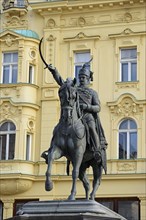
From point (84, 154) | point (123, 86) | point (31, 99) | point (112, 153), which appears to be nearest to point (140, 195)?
point (112, 153)

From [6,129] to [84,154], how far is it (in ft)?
58.5

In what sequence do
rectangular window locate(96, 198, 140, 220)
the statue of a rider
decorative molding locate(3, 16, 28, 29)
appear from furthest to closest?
decorative molding locate(3, 16, 28, 29), rectangular window locate(96, 198, 140, 220), the statue of a rider

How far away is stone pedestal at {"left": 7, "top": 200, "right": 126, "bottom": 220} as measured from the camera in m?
9.88

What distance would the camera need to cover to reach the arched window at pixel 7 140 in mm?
28594

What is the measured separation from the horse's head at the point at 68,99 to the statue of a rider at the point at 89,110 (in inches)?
15.7

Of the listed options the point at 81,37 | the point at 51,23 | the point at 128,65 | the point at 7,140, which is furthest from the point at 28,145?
the point at 51,23

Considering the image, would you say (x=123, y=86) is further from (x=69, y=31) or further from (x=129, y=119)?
(x=69, y=31)

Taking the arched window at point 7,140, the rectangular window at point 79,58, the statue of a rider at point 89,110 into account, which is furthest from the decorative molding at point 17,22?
the statue of a rider at point 89,110

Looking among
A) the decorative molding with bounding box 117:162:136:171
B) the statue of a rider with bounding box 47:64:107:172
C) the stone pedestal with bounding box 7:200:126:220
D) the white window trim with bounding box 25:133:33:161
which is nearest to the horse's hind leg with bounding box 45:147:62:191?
the stone pedestal with bounding box 7:200:126:220

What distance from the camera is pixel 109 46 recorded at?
2939 centimetres

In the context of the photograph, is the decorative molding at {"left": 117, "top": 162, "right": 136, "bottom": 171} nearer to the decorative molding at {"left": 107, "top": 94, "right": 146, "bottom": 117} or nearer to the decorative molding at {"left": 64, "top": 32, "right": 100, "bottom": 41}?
the decorative molding at {"left": 107, "top": 94, "right": 146, "bottom": 117}

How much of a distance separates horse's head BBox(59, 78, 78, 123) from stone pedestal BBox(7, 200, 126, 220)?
5.46 ft

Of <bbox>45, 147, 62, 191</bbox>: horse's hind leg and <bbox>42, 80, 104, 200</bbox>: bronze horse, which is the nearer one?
<bbox>45, 147, 62, 191</bbox>: horse's hind leg

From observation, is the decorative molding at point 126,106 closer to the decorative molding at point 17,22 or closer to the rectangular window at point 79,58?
the rectangular window at point 79,58
